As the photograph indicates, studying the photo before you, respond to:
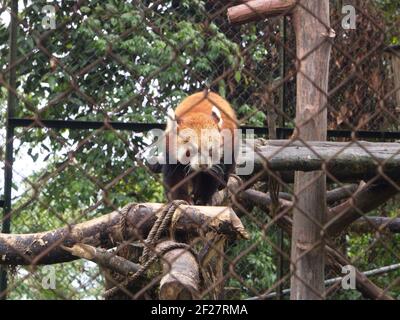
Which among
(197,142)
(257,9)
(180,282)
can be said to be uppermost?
(257,9)

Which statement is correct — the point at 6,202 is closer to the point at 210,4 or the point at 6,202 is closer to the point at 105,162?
the point at 105,162

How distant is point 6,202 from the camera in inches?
163

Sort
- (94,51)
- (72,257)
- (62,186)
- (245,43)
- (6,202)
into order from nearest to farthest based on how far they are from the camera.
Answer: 1. (72,257)
2. (6,202)
3. (94,51)
4. (62,186)
5. (245,43)

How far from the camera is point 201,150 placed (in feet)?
11.5

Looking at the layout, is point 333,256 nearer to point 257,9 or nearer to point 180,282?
point 257,9

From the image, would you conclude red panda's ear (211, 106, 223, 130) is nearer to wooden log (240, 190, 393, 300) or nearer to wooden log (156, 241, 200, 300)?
wooden log (240, 190, 393, 300)

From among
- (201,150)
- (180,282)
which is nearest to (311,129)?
(201,150)

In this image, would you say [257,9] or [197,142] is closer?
[257,9]

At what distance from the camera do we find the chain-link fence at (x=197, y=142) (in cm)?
266

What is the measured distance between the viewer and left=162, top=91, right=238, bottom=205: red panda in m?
3.58

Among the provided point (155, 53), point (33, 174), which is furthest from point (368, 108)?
point (33, 174)

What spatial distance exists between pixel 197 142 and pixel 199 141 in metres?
0.02

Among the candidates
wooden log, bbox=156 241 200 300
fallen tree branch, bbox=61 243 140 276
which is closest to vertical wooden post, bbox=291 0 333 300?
fallen tree branch, bbox=61 243 140 276
